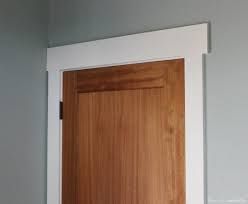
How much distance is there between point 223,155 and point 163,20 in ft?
2.23

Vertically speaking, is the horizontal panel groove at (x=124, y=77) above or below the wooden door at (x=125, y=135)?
above

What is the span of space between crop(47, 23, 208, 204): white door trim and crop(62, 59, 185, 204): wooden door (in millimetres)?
39

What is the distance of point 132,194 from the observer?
6.03ft

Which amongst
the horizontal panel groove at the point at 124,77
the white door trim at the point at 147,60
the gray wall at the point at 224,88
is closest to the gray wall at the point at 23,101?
the white door trim at the point at 147,60

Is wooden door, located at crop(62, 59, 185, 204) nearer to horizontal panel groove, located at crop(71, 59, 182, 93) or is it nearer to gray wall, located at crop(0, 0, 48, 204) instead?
horizontal panel groove, located at crop(71, 59, 182, 93)

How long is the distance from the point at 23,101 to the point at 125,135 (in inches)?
22.6

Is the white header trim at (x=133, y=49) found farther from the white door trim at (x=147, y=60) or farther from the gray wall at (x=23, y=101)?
the gray wall at (x=23, y=101)

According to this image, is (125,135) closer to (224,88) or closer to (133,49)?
(133,49)

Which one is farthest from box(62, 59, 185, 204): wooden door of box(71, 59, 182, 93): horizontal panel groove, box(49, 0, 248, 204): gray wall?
box(49, 0, 248, 204): gray wall

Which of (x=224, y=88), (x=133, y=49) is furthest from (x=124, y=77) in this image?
(x=224, y=88)

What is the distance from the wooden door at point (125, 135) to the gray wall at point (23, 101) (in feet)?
0.48

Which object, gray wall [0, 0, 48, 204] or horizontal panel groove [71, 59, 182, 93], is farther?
gray wall [0, 0, 48, 204]

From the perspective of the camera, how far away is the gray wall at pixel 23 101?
189 centimetres

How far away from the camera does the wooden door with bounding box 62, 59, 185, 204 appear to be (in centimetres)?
173
